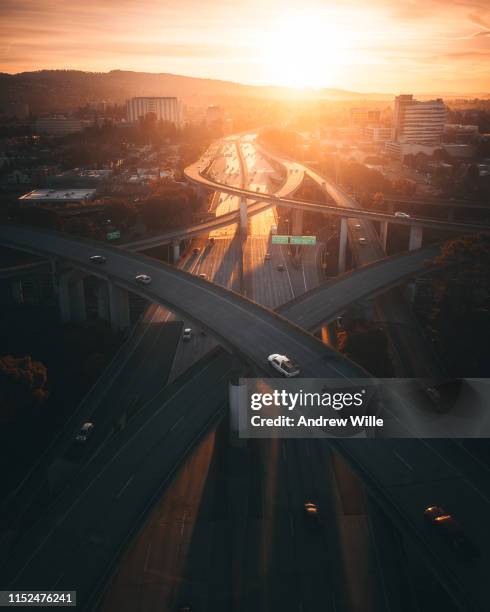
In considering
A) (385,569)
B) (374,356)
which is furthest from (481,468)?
(374,356)

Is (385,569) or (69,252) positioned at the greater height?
(69,252)

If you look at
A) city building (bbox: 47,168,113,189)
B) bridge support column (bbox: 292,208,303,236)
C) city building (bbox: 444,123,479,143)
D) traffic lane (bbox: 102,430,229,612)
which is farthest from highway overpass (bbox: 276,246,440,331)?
city building (bbox: 444,123,479,143)

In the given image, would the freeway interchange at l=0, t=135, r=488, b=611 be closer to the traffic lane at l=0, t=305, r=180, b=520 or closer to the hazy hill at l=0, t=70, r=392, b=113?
the traffic lane at l=0, t=305, r=180, b=520

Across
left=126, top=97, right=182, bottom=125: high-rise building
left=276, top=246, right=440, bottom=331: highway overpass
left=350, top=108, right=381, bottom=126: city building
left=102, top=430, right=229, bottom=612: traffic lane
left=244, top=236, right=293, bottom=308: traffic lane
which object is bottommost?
left=102, top=430, right=229, bottom=612: traffic lane

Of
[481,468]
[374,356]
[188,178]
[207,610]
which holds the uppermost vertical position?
[188,178]

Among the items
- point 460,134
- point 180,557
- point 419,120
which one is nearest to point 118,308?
point 180,557

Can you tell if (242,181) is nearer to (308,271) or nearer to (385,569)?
(308,271)

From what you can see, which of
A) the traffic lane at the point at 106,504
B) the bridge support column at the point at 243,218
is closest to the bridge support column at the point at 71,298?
the traffic lane at the point at 106,504

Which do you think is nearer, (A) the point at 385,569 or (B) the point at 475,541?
(B) the point at 475,541
